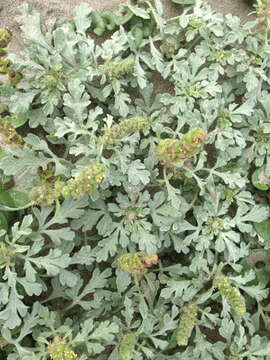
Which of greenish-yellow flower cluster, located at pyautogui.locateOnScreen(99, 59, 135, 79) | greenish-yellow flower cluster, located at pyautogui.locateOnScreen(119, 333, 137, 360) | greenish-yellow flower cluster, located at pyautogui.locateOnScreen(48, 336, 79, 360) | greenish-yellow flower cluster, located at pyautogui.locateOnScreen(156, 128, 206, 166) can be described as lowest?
greenish-yellow flower cluster, located at pyautogui.locateOnScreen(119, 333, 137, 360)

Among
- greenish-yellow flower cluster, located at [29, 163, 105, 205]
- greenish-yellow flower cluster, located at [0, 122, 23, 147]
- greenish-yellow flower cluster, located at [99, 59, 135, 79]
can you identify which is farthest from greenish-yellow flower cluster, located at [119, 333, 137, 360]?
greenish-yellow flower cluster, located at [99, 59, 135, 79]

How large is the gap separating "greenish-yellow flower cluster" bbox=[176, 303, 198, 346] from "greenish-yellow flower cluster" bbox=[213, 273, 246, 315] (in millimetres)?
208

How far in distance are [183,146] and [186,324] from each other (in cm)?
106

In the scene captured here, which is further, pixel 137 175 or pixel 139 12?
pixel 139 12

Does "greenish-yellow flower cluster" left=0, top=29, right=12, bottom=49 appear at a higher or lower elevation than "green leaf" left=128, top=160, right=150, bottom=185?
higher

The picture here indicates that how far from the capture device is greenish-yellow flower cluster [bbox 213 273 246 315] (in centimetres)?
223

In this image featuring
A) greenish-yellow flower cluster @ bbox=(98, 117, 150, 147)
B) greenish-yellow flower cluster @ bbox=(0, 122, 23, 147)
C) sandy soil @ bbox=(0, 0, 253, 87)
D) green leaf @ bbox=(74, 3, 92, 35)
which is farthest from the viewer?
sandy soil @ bbox=(0, 0, 253, 87)

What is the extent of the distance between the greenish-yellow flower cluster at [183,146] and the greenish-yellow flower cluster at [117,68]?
→ 1.80ft

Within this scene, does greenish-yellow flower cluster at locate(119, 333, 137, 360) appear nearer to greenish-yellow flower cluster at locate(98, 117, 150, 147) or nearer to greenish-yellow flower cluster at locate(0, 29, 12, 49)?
greenish-yellow flower cluster at locate(98, 117, 150, 147)

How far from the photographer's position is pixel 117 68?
2.40 metres

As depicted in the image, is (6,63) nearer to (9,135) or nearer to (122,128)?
(9,135)

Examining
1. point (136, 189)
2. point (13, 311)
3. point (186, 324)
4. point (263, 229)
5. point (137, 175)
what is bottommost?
point (186, 324)

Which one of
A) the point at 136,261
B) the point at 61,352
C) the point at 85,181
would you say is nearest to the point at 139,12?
the point at 85,181

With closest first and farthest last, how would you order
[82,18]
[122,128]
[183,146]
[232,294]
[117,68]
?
[183,146]
[122,128]
[232,294]
[117,68]
[82,18]
